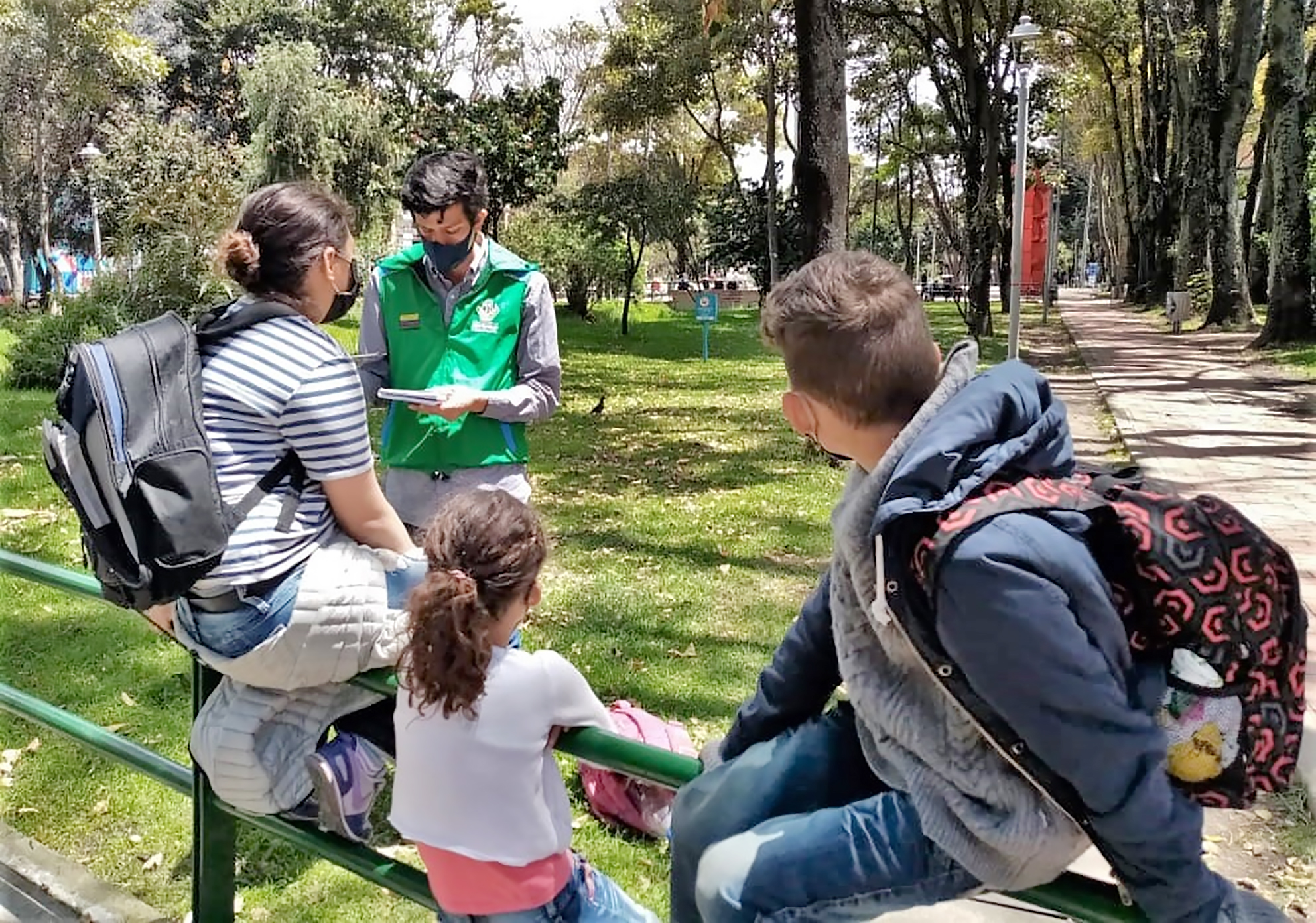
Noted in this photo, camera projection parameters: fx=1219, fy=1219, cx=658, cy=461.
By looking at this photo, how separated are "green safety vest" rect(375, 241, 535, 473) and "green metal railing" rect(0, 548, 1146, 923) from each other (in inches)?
39.4

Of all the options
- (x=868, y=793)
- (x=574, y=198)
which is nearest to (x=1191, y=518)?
(x=868, y=793)

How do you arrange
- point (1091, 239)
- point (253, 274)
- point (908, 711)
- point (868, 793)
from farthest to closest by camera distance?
point (1091, 239)
point (253, 274)
point (868, 793)
point (908, 711)

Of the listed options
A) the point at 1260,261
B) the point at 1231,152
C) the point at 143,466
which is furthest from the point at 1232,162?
the point at 143,466

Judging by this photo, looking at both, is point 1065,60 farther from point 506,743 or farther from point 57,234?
point 57,234

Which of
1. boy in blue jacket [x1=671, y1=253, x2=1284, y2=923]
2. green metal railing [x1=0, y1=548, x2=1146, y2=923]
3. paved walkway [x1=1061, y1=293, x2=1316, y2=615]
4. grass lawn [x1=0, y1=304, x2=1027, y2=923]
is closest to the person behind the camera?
boy in blue jacket [x1=671, y1=253, x2=1284, y2=923]

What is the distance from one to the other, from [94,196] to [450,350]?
37.2m

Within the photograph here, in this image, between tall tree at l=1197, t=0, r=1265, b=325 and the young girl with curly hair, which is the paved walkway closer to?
tall tree at l=1197, t=0, r=1265, b=325

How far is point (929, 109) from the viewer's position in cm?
3631

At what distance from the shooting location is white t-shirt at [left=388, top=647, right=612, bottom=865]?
1905mm

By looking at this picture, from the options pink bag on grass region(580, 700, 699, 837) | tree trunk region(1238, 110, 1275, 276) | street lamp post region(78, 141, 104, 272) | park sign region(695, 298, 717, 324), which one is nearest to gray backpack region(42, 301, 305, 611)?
pink bag on grass region(580, 700, 699, 837)

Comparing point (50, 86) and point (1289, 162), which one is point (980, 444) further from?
point (50, 86)

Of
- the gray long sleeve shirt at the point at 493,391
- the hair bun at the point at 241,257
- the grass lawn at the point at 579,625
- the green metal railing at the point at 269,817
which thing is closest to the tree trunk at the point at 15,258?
the grass lawn at the point at 579,625

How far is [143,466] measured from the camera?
1.98 meters

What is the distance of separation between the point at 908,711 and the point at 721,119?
37.5 metres
